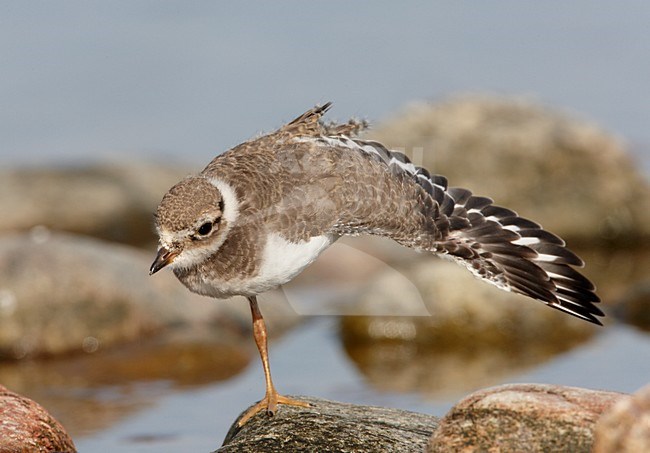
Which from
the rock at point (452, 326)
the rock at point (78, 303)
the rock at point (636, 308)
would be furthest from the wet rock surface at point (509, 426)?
the rock at point (636, 308)

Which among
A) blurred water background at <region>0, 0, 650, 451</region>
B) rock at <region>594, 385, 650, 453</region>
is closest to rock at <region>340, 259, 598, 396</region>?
blurred water background at <region>0, 0, 650, 451</region>

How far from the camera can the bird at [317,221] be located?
8070 millimetres

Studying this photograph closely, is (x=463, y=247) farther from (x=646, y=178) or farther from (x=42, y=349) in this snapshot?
(x=646, y=178)

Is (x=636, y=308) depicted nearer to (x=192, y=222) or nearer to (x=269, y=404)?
(x=269, y=404)

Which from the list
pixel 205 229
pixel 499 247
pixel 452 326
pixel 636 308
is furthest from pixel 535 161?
pixel 205 229

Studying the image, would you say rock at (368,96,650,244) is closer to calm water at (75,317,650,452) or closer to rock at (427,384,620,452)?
calm water at (75,317,650,452)

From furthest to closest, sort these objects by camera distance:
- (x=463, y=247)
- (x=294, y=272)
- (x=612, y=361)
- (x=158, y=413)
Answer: (x=612, y=361)
(x=158, y=413)
(x=463, y=247)
(x=294, y=272)

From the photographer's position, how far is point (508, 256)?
903 cm

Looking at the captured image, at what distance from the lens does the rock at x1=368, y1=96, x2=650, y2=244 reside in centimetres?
1666

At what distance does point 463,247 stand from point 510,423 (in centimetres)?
227

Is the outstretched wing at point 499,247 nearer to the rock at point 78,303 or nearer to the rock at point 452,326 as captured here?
the rock at point 452,326

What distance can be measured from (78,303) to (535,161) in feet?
24.6

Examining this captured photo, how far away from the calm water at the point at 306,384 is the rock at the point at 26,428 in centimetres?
208

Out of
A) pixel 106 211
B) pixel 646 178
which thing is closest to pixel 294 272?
pixel 106 211
